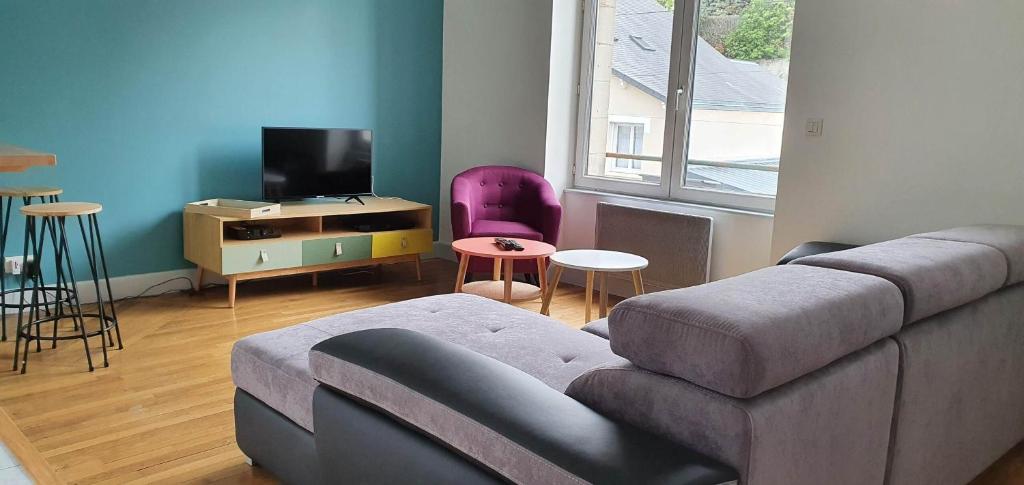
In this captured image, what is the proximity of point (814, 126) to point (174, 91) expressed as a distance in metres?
3.54

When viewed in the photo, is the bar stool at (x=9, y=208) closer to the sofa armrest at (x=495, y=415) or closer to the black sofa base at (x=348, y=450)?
the black sofa base at (x=348, y=450)

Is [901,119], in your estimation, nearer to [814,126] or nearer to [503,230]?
[814,126]

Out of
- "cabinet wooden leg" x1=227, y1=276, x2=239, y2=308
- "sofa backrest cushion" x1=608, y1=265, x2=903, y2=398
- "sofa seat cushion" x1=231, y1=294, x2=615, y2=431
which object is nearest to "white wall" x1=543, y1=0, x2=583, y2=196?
"cabinet wooden leg" x1=227, y1=276, x2=239, y2=308

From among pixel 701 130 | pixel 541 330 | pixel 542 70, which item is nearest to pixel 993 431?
pixel 541 330

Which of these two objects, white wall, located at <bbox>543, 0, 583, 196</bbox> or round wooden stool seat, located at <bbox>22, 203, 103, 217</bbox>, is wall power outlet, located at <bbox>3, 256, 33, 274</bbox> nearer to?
round wooden stool seat, located at <bbox>22, 203, 103, 217</bbox>

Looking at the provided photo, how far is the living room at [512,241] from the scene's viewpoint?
4.72ft

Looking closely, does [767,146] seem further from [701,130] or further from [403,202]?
[403,202]

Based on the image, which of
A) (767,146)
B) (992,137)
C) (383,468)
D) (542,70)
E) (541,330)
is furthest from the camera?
(542,70)

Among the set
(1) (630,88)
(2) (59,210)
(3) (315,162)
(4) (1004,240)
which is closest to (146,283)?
(3) (315,162)

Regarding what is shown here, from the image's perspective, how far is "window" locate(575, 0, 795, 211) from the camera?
4.34 metres

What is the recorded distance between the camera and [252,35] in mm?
4750

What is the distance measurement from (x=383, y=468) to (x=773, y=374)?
83 centimetres

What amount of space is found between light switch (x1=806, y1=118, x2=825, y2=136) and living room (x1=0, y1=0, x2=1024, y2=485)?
0.01m

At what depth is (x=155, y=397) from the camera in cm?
298
